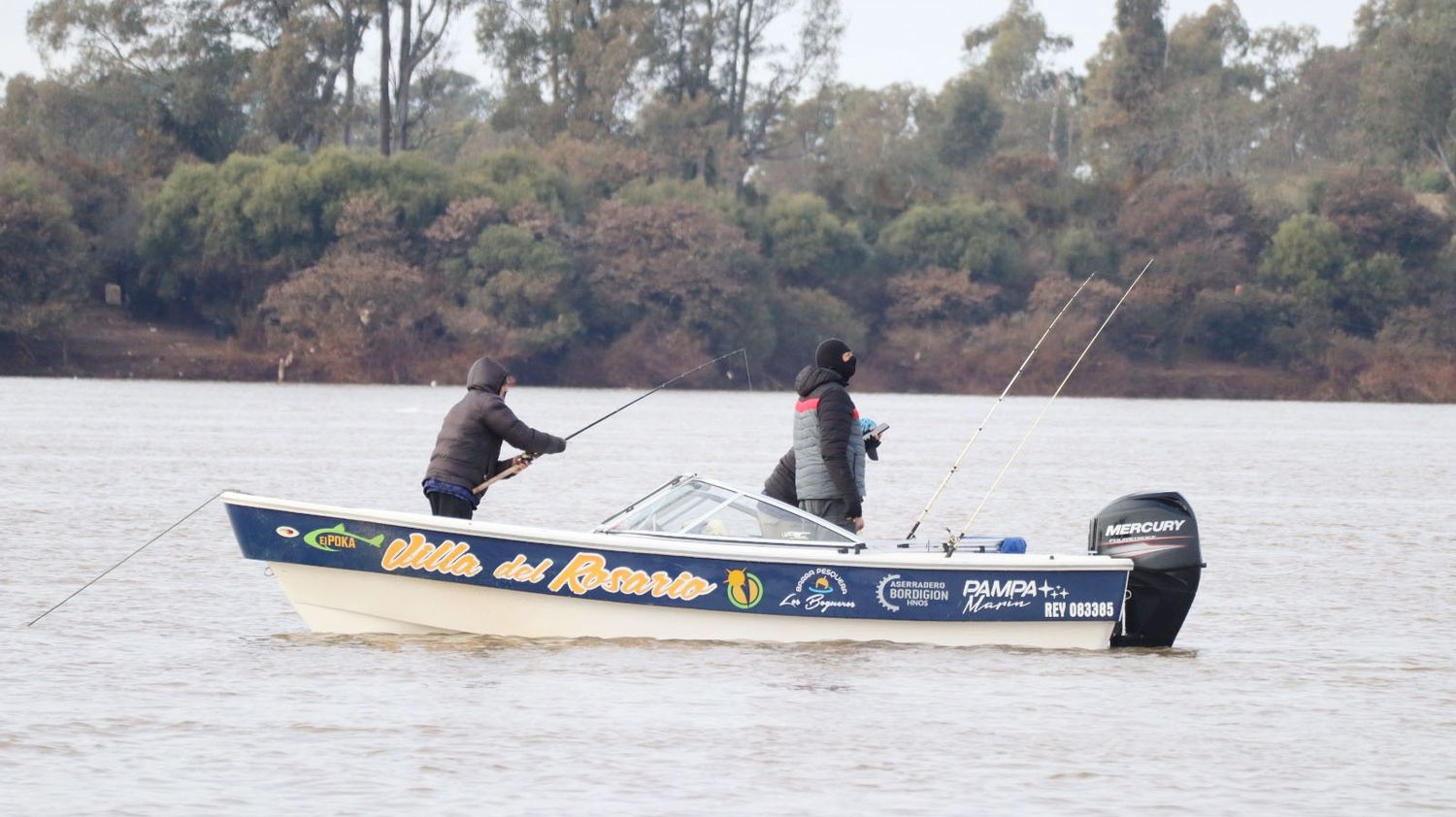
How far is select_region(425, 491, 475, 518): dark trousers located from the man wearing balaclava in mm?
2014

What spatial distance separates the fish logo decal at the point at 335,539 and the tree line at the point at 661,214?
54.8 meters

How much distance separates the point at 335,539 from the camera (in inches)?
484

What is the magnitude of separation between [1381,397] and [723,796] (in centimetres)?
6866

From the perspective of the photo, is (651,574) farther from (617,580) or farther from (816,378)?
(816,378)

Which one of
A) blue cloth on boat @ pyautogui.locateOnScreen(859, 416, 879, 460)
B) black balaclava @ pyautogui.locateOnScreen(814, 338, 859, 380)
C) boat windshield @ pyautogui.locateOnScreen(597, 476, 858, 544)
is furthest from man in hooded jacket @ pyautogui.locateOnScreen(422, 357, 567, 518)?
blue cloth on boat @ pyautogui.locateOnScreen(859, 416, 879, 460)

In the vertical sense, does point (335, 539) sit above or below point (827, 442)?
below

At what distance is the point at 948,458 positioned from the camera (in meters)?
36.2

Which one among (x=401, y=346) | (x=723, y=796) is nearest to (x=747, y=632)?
(x=723, y=796)

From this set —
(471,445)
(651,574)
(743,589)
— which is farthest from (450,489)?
(743,589)

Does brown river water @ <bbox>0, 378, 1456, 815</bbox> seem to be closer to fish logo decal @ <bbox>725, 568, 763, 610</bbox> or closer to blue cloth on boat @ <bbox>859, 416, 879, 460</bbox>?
fish logo decal @ <bbox>725, 568, 763, 610</bbox>

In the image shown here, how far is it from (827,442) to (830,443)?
0.02 meters

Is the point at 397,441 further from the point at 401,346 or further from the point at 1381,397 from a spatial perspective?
the point at 1381,397

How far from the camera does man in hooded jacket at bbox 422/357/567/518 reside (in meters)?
12.4

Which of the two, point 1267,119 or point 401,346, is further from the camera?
point 1267,119
